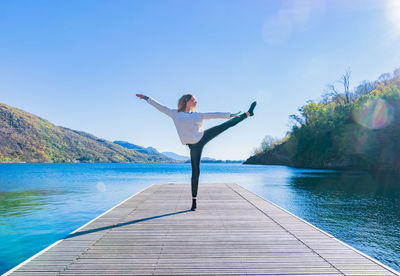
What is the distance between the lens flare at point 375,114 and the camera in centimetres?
3888

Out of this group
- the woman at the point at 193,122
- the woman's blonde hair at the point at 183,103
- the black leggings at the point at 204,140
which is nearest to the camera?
the woman at the point at 193,122

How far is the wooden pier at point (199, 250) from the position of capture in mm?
2945

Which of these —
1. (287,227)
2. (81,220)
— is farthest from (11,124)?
(287,227)

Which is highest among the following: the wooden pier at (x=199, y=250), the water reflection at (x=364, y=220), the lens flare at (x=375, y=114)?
the lens flare at (x=375, y=114)

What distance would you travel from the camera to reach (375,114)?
40562mm

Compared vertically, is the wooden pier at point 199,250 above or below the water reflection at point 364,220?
above

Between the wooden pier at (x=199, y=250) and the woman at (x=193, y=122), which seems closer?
the wooden pier at (x=199, y=250)

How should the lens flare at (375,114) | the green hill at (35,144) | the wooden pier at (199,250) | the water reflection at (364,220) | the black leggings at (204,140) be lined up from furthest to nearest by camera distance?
the green hill at (35,144)
the lens flare at (375,114)
the water reflection at (364,220)
the black leggings at (204,140)
the wooden pier at (199,250)

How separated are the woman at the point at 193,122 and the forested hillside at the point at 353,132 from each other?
43446mm

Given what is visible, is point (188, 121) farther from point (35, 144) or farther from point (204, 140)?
point (35, 144)

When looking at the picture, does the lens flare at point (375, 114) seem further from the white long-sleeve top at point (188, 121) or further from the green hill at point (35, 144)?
the green hill at point (35, 144)

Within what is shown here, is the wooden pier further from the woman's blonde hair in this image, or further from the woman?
the woman's blonde hair

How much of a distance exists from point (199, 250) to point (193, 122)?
8.77 feet

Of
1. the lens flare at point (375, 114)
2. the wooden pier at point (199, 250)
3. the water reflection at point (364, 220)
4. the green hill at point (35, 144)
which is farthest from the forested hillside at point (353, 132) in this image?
the green hill at point (35, 144)
